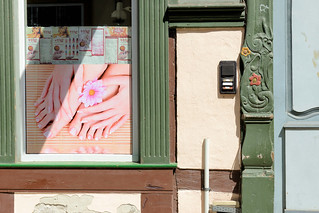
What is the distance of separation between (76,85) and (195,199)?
182cm

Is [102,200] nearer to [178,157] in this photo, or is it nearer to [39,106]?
[178,157]

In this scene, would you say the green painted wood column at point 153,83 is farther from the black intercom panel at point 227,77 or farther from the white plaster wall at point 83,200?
the black intercom panel at point 227,77

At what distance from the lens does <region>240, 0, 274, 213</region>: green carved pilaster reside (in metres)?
4.87

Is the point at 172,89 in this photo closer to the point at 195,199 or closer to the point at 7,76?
the point at 195,199

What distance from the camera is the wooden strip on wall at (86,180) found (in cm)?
492

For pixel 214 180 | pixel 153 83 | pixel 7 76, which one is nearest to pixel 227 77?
pixel 153 83

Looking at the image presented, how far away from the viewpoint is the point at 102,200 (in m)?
4.96

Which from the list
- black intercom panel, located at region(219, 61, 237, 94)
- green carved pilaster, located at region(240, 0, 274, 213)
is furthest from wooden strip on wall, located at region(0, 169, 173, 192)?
black intercom panel, located at region(219, 61, 237, 94)

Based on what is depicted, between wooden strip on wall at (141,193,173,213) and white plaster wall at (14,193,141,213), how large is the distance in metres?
0.07

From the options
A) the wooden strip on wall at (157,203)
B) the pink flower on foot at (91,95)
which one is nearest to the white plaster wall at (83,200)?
the wooden strip on wall at (157,203)

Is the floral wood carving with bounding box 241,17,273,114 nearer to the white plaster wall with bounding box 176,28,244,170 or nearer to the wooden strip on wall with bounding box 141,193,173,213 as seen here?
the white plaster wall with bounding box 176,28,244,170

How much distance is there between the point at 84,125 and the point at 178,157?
1.11 m

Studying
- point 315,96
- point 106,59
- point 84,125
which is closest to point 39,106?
point 84,125

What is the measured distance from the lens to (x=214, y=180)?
4965 millimetres
